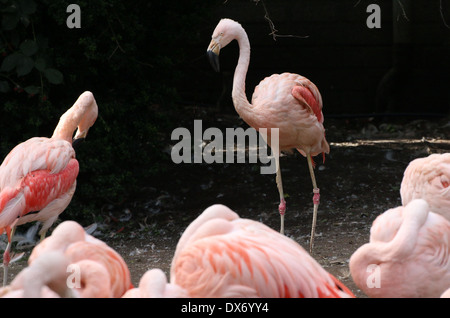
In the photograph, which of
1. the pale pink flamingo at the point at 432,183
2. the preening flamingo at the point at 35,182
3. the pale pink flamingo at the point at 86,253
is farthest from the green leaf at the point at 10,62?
the pale pink flamingo at the point at 432,183

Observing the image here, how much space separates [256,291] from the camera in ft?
8.89

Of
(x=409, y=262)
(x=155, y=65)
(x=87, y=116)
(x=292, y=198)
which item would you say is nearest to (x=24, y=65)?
(x=87, y=116)

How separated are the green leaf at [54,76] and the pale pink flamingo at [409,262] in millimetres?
2929

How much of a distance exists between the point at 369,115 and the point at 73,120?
4.48m

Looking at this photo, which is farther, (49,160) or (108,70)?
(108,70)

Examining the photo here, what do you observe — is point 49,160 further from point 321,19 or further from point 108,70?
point 321,19

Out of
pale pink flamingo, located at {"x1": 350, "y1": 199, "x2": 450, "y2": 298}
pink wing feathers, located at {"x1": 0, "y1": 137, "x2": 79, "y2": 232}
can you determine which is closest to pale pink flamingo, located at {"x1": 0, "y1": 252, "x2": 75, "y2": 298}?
pale pink flamingo, located at {"x1": 350, "y1": 199, "x2": 450, "y2": 298}

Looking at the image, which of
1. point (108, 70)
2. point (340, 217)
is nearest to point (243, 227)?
point (340, 217)

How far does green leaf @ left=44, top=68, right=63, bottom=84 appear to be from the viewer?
5188mm

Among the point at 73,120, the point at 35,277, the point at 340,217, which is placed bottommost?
the point at 340,217

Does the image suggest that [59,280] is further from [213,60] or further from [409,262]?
[213,60]

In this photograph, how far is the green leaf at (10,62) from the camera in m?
5.11

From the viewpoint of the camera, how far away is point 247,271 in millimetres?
2707

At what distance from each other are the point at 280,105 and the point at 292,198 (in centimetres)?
168
